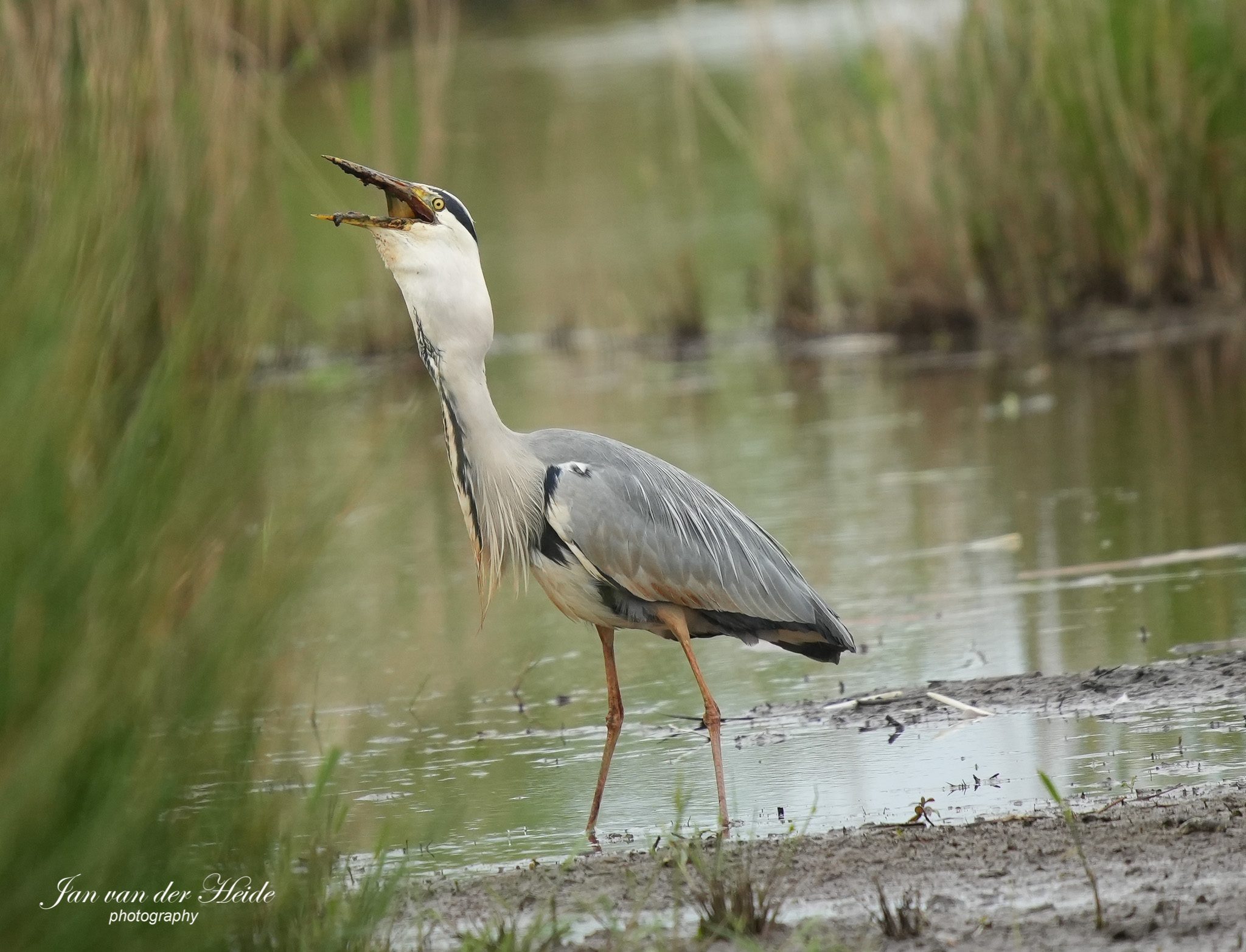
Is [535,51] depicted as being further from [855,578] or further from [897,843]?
[897,843]

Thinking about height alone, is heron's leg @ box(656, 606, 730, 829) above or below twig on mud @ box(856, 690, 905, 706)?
above

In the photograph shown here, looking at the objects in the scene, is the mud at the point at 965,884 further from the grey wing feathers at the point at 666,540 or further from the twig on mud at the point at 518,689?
the twig on mud at the point at 518,689

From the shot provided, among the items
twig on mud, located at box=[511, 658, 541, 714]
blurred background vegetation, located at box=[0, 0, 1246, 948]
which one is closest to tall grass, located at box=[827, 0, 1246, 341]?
blurred background vegetation, located at box=[0, 0, 1246, 948]

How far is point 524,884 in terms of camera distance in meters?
4.26

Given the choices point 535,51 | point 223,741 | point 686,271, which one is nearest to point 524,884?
point 223,741

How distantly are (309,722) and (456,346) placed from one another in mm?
1597

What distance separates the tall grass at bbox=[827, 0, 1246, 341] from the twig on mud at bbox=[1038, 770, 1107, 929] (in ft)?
23.4

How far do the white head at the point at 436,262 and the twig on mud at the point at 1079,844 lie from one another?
6.36 ft

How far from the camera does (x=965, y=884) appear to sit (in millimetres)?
3926

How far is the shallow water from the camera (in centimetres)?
480

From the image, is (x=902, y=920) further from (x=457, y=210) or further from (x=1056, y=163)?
(x=1056, y=163)

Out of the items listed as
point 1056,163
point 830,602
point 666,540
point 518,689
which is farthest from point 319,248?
point 666,540

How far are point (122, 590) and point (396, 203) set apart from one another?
97.7 inches

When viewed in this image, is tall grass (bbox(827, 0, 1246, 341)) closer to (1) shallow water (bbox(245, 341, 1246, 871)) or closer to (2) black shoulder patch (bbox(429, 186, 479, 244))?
(1) shallow water (bbox(245, 341, 1246, 871))
